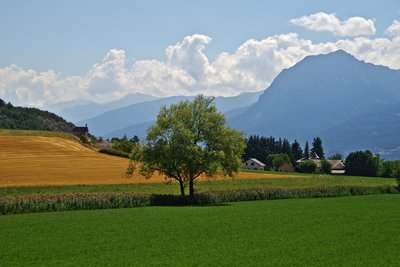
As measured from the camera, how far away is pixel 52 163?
85375 mm

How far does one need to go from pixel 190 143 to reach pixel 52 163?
35.6 m

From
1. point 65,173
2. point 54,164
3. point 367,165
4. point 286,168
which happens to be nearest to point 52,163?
point 54,164

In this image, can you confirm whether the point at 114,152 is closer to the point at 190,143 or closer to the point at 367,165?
the point at 190,143

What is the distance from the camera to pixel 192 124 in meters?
59.5

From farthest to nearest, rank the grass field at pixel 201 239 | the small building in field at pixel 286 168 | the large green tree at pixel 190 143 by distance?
1. the small building in field at pixel 286 168
2. the large green tree at pixel 190 143
3. the grass field at pixel 201 239

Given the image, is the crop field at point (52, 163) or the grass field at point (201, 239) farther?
the crop field at point (52, 163)

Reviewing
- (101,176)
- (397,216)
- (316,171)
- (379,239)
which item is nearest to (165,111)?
(101,176)

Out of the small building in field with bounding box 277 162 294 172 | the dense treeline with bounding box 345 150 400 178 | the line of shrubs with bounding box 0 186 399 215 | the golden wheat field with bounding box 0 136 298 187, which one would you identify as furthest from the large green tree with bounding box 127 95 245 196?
the small building in field with bounding box 277 162 294 172

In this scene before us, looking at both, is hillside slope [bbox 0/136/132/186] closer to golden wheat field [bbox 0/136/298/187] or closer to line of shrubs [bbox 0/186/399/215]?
golden wheat field [bbox 0/136/298/187]

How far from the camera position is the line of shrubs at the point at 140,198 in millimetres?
46391

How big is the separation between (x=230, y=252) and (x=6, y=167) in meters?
59.2

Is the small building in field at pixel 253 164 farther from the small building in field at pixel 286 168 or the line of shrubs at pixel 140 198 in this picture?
the line of shrubs at pixel 140 198

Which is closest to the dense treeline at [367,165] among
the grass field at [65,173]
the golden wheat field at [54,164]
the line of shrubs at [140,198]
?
Answer: the grass field at [65,173]

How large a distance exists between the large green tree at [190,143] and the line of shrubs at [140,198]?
2.58 metres
